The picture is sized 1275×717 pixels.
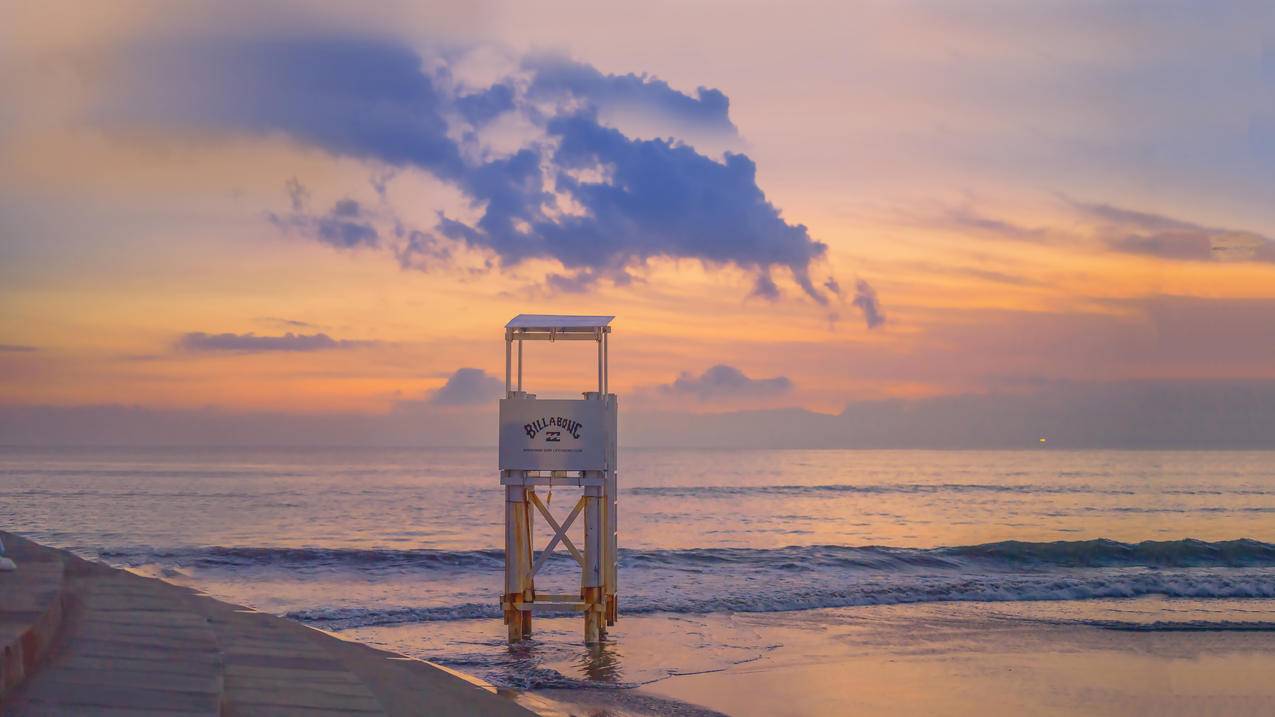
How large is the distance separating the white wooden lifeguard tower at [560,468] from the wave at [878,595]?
14.6 feet

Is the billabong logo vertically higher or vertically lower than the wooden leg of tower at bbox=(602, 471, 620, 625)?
higher

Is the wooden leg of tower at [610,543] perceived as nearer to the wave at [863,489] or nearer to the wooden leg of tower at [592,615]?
the wooden leg of tower at [592,615]

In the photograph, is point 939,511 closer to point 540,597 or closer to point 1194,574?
point 1194,574

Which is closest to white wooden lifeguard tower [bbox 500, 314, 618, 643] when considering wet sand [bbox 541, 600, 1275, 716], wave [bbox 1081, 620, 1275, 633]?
wet sand [bbox 541, 600, 1275, 716]

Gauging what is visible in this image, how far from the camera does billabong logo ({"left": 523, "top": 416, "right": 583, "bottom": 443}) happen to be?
579 inches

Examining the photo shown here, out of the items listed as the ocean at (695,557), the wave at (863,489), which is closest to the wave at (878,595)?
the ocean at (695,557)

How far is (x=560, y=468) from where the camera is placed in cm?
1473

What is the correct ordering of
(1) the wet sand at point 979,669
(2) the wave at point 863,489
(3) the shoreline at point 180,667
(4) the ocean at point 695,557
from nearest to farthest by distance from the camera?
(3) the shoreline at point 180,667
(1) the wet sand at point 979,669
(4) the ocean at point 695,557
(2) the wave at point 863,489

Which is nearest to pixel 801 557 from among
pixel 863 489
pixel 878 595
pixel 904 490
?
pixel 878 595

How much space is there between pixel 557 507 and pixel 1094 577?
Result: 35037 mm

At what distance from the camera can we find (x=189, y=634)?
27.5 ft

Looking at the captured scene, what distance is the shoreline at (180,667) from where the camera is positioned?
6.21 m

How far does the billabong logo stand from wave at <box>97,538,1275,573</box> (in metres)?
14.0

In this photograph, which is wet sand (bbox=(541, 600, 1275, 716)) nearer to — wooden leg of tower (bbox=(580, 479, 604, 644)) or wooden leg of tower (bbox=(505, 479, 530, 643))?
wooden leg of tower (bbox=(580, 479, 604, 644))
